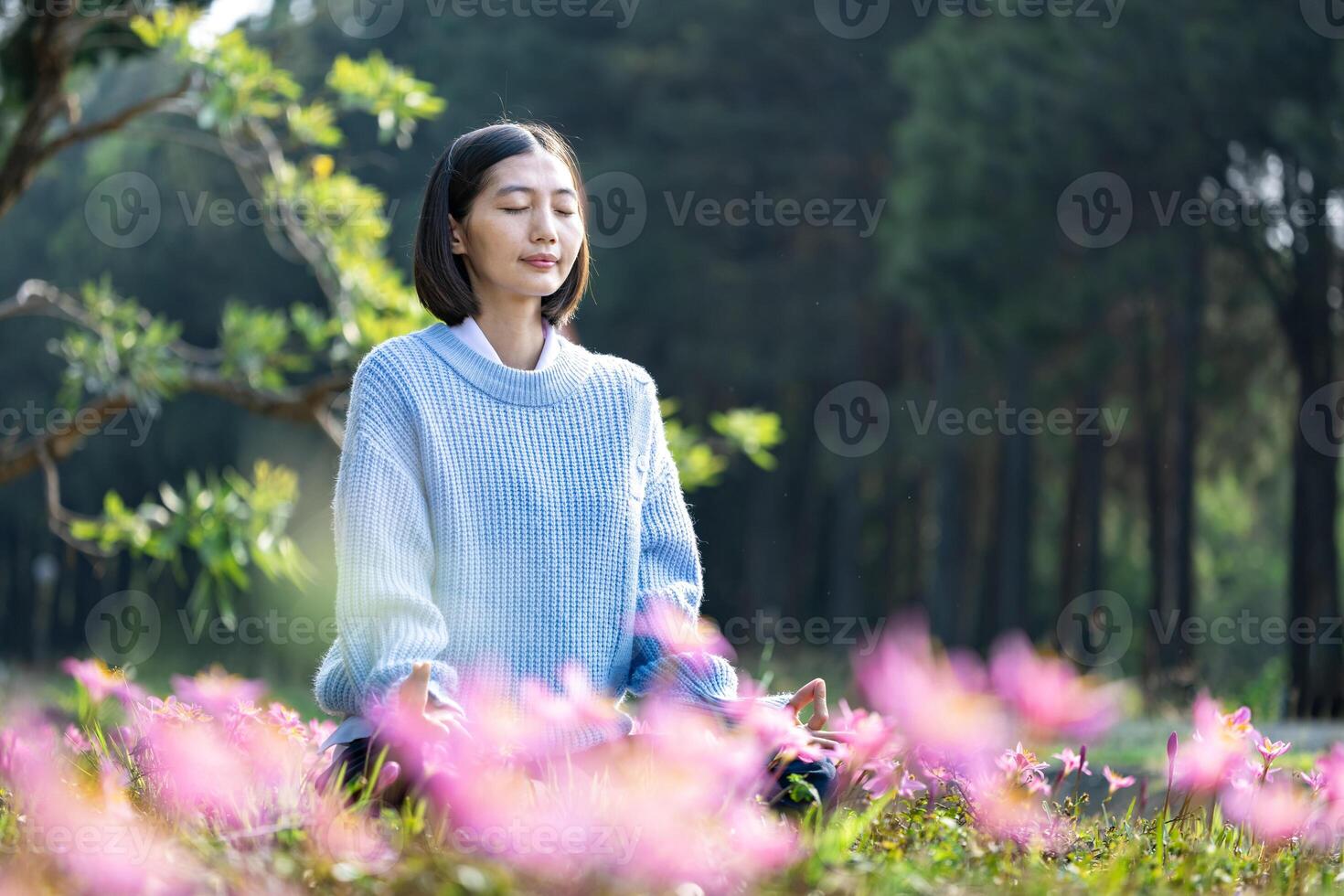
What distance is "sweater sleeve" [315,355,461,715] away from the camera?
2281mm

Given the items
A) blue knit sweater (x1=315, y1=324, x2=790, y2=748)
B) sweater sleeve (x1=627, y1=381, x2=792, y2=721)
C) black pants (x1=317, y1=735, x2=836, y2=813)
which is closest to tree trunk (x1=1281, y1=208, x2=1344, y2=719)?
sweater sleeve (x1=627, y1=381, x2=792, y2=721)

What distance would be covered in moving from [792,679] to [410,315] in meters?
7.94

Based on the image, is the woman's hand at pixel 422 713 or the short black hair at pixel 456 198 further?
the short black hair at pixel 456 198

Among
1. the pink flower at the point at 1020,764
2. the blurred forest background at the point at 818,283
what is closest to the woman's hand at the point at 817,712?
the pink flower at the point at 1020,764

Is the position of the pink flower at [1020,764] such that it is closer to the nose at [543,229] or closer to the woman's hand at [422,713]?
the woman's hand at [422,713]

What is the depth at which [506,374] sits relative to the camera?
2723mm

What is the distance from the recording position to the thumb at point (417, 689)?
2.08 metres

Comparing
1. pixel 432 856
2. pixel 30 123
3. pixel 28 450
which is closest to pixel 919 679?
pixel 432 856

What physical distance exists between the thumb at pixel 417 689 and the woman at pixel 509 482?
0.20 m

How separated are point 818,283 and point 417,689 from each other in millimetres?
17165

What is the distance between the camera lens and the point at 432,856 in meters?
1.65

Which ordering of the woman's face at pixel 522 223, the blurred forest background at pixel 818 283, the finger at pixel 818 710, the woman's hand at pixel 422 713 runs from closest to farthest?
the woman's hand at pixel 422 713 < the finger at pixel 818 710 < the woman's face at pixel 522 223 < the blurred forest background at pixel 818 283

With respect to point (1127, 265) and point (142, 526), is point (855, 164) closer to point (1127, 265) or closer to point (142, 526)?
point (1127, 265)

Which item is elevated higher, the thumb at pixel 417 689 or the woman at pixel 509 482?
the woman at pixel 509 482
